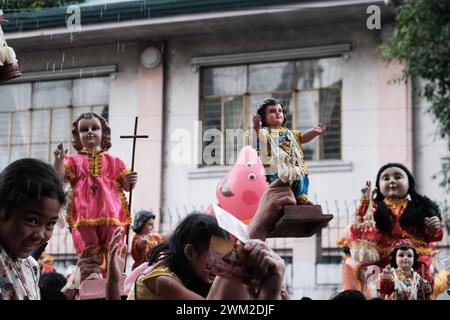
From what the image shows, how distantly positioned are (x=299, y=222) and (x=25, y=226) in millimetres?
1104

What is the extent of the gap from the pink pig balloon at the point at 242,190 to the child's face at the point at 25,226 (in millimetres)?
1771

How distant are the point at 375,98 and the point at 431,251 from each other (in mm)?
3141

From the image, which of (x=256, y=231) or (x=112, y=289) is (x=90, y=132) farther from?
(x=112, y=289)

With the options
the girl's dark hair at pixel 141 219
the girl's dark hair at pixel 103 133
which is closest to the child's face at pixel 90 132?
the girl's dark hair at pixel 103 133

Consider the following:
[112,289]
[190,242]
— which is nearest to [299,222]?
[190,242]

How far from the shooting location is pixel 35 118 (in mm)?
3457

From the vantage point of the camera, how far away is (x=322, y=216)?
2730 millimetres

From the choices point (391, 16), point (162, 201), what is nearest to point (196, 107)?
point (162, 201)

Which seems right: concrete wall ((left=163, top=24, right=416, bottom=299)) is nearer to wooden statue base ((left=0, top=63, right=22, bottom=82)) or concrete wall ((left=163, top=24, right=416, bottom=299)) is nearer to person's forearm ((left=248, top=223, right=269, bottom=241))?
wooden statue base ((left=0, top=63, right=22, bottom=82))

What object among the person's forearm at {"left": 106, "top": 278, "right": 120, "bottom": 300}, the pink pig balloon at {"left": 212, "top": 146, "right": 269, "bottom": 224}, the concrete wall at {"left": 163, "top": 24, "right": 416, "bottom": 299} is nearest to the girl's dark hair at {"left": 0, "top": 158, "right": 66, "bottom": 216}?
the person's forearm at {"left": 106, "top": 278, "right": 120, "bottom": 300}

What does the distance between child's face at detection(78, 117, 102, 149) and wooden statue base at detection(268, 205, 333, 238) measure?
38.8 inches

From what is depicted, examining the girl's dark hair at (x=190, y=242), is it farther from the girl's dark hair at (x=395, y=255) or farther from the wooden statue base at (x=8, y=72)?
the girl's dark hair at (x=395, y=255)
